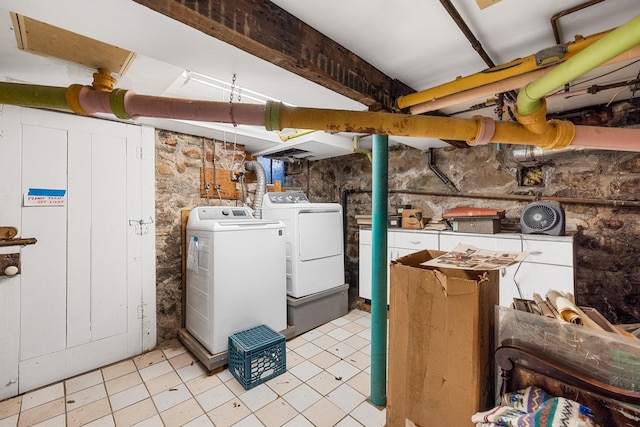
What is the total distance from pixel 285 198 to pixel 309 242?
0.72 meters

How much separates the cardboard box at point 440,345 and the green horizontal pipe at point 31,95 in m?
1.60

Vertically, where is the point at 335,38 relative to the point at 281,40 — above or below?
above

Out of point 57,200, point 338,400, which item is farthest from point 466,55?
point 57,200

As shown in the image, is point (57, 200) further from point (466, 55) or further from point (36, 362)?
point (466, 55)

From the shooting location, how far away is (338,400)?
1929 millimetres

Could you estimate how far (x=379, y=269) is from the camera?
6.31 ft

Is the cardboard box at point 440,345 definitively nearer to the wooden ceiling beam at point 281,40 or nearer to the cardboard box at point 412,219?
the wooden ceiling beam at point 281,40

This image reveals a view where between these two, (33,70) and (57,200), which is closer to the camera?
(33,70)

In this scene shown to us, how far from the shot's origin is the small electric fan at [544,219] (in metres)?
2.26

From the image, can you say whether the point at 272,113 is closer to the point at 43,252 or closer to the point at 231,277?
the point at 231,277

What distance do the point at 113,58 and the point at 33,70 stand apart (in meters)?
0.60

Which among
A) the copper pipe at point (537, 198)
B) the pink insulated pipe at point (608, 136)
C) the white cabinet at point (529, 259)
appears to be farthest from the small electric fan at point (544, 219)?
the pink insulated pipe at point (608, 136)

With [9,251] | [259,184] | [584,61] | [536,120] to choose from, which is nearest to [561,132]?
[536,120]

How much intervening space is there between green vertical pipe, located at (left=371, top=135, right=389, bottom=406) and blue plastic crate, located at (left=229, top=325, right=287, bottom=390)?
0.77 metres
